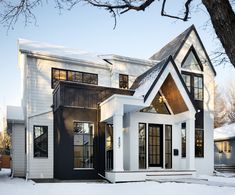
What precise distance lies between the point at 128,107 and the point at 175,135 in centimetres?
347

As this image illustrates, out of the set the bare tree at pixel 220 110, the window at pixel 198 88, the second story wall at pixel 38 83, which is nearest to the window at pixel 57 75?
the second story wall at pixel 38 83

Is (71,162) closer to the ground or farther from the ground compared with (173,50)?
closer to the ground

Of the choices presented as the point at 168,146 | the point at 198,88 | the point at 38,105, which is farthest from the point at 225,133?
the point at 38,105

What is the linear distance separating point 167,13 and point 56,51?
1139 cm

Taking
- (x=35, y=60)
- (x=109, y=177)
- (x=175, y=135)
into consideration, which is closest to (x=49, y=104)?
(x=35, y=60)

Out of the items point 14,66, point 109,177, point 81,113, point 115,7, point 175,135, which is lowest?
point 109,177

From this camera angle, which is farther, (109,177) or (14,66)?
(14,66)

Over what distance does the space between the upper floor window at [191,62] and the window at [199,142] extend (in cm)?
382

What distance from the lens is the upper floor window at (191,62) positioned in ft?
60.2

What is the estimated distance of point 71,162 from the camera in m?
12.5

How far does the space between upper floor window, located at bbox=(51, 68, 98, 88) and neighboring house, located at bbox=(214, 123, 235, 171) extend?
13.5 metres

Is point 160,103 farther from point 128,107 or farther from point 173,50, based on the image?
point 173,50

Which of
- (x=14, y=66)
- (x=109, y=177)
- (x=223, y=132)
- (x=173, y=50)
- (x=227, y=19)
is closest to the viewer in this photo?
(x=227, y=19)

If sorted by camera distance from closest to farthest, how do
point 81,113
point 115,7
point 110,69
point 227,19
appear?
point 227,19, point 115,7, point 81,113, point 110,69
